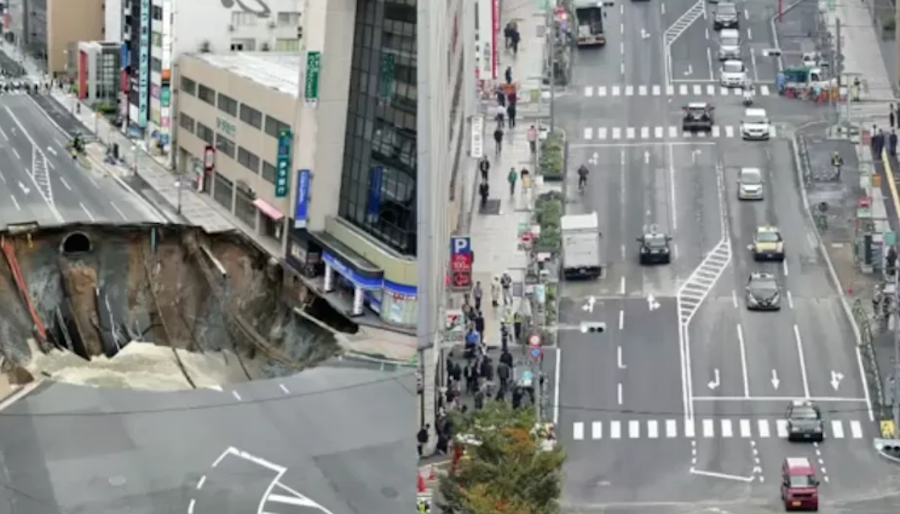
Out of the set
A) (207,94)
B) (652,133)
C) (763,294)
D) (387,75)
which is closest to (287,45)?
(207,94)

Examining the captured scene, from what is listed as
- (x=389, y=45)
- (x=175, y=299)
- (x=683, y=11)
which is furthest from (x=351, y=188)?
(x=683, y=11)

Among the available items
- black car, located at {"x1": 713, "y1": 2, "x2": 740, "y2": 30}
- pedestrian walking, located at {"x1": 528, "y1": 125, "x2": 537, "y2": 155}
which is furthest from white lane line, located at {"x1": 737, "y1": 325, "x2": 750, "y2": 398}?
black car, located at {"x1": 713, "y1": 2, "x2": 740, "y2": 30}

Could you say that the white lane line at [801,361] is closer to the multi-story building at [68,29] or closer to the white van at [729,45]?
the white van at [729,45]

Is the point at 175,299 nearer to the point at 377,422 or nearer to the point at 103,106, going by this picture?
the point at 377,422

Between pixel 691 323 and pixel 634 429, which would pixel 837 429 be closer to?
pixel 634 429

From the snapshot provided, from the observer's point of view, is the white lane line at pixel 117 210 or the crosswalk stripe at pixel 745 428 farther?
the white lane line at pixel 117 210

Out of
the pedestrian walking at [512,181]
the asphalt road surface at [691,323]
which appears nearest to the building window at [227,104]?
the pedestrian walking at [512,181]
